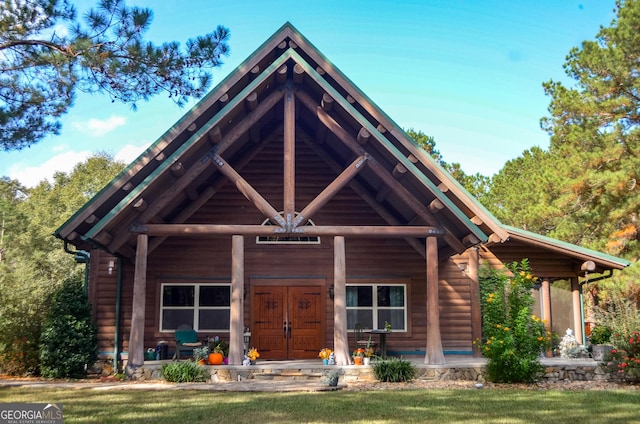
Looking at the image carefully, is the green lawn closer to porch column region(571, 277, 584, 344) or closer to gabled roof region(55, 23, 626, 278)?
gabled roof region(55, 23, 626, 278)

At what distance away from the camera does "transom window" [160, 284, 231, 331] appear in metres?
15.9

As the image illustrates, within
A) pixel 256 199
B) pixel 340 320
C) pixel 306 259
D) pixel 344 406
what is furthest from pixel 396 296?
pixel 344 406

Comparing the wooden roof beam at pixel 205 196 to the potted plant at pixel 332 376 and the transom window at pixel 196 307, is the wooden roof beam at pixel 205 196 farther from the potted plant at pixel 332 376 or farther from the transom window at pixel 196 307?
the potted plant at pixel 332 376

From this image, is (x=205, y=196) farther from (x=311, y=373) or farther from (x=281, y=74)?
(x=311, y=373)

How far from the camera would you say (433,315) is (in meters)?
13.2

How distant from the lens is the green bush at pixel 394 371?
12.3 metres

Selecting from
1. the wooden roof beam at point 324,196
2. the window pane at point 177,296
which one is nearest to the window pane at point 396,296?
the wooden roof beam at point 324,196

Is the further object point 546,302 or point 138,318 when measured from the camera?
point 546,302

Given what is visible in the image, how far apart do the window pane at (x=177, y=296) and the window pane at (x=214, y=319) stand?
1.51 feet

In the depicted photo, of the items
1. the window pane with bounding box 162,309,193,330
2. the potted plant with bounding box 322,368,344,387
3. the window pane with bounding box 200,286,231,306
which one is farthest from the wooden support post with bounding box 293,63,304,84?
the window pane with bounding box 162,309,193,330

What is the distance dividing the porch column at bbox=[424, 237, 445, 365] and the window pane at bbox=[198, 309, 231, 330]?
5422 millimetres

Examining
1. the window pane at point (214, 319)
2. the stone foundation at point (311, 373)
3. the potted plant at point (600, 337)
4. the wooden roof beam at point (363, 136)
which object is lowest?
the stone foundation at point (311, 373)

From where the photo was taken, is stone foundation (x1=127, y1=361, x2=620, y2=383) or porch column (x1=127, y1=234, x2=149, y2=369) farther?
porch column (x1=127, y1=234, x2=149, y2=369)

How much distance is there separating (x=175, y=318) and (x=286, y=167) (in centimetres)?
547
